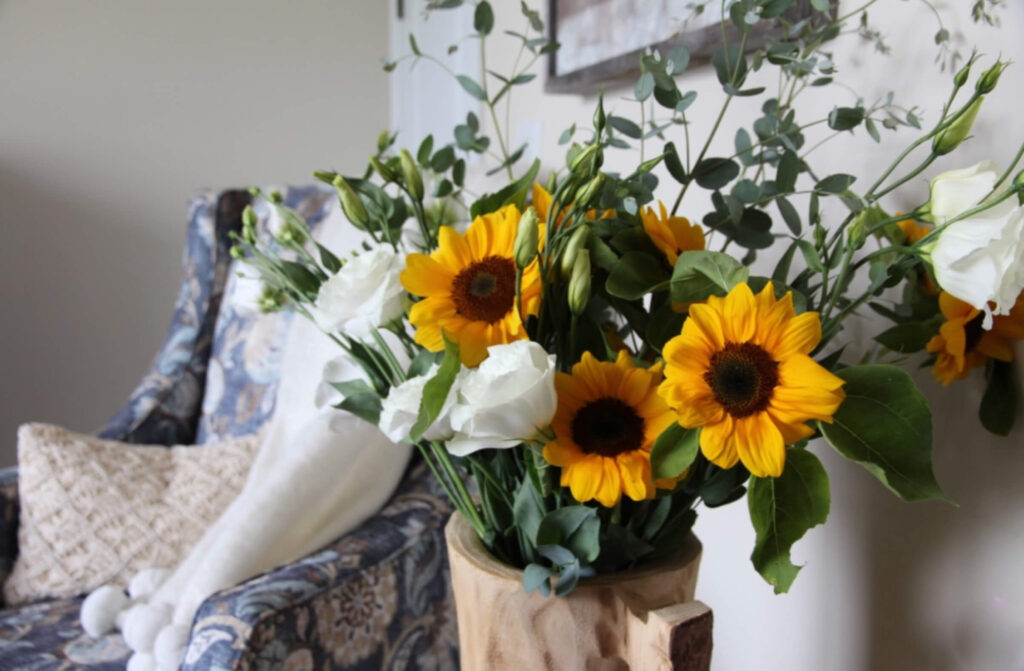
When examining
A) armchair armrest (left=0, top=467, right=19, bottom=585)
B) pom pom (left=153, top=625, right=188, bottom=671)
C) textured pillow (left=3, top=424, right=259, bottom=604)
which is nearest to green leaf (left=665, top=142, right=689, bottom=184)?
pom pom (left=153, top=625, right=188, bottom=671)

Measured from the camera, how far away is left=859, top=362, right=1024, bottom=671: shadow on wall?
0.49 m

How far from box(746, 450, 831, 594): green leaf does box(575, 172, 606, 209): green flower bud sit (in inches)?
6.3

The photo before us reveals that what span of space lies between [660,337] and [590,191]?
9 cm

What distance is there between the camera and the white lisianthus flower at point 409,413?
0.45 m

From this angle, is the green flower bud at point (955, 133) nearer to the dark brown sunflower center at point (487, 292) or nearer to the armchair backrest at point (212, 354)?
the dark brown sunflower center at point (487, 292)

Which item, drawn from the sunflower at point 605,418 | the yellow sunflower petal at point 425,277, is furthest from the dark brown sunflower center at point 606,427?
the yellow sunflower petal at point 425,277

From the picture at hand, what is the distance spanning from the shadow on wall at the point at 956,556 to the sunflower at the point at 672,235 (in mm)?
199

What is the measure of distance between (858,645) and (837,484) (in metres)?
0.12

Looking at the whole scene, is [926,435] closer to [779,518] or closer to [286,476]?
[779,518]

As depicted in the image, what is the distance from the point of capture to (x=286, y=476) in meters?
0.89

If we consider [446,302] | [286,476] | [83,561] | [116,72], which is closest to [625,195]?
[446,302]

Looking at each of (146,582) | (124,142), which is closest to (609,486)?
(146,582)

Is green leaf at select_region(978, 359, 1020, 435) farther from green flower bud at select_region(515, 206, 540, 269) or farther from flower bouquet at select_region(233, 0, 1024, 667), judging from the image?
green flower bud at select_region(515, 206, 540, 269)

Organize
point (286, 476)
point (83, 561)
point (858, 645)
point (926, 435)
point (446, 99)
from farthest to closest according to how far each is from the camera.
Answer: point (446, 99) → point (83, 561) → point (286, 476) → point (858, 645) → point (926, 435)
